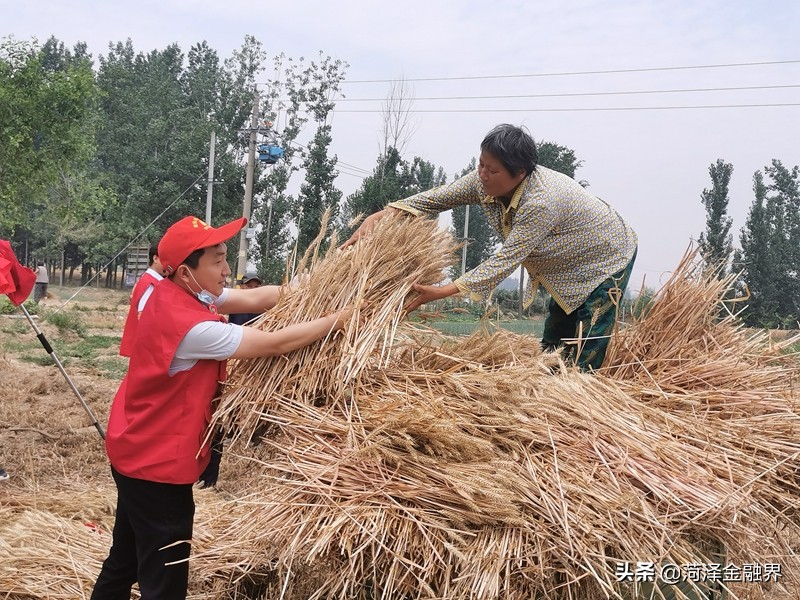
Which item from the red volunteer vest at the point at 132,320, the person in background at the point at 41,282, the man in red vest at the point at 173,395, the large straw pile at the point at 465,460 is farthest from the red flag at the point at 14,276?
the person in background at the point at 41,282

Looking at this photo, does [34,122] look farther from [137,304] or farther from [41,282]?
[137,304]

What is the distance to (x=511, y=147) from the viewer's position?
8.36ft

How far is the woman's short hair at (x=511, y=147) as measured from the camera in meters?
2.55

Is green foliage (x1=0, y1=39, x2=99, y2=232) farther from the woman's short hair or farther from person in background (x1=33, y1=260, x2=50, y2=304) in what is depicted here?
the woman's short hair

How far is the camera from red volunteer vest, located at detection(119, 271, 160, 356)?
2.69m

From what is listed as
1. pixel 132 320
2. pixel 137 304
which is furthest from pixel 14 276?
pixel 132 320

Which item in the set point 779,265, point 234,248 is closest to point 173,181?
point 234,248

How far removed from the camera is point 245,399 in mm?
2098

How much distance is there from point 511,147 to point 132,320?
182 cm

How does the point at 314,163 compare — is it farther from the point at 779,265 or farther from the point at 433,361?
the point at 433,361

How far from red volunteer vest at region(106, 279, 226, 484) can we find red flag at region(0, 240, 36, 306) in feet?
7.84

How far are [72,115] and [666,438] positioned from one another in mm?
15697

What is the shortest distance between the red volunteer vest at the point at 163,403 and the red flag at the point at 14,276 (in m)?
2.39

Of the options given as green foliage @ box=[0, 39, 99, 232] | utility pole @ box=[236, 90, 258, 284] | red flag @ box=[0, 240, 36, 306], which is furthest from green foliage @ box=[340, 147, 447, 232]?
red flag @ box=[0, 240, 36, 306]
